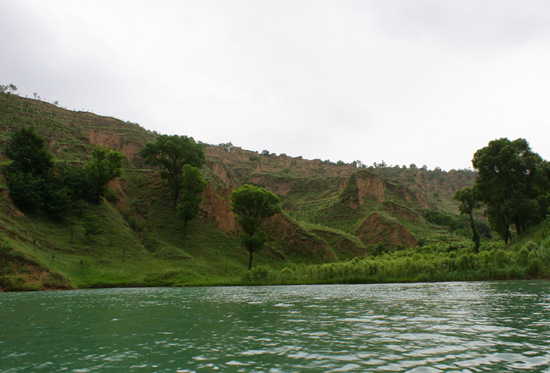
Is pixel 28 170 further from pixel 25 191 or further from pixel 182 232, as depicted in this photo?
pixel 182 232

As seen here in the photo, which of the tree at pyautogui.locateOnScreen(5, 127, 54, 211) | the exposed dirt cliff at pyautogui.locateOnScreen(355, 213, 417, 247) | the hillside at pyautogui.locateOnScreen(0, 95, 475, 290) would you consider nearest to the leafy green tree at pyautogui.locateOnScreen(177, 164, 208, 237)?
the hillside at pyautogui.locateOnScreen(0, 95, 475, 290)

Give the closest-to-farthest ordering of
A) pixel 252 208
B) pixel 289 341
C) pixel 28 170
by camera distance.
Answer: pixel 289 341
pixel 28 170
pixel 252 208

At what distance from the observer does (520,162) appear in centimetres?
5734

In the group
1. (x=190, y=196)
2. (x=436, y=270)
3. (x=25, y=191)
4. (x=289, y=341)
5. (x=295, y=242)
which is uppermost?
(x=190, y=196)

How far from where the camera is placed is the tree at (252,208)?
59.8m

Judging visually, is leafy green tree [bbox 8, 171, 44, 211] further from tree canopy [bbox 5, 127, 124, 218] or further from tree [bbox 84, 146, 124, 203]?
tree [bbox 84, 146, 124, 203]

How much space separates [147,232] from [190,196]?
411 inches

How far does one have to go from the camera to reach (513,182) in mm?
60125

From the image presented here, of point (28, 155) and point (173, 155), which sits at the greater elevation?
point (173, 155)

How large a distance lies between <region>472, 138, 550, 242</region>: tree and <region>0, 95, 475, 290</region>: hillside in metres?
32.5

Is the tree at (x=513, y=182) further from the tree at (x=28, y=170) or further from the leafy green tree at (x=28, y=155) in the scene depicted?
→ the leafy green tree at (x=28, y=155)

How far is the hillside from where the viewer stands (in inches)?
1708

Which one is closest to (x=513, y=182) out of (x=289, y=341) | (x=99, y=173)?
(x=289, y=341)

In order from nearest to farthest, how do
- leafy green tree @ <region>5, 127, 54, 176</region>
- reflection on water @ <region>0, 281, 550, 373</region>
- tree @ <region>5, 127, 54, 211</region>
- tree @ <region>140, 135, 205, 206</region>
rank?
reflection on water @ <region>0, 281, 550, 373</region>
tree @ <region>5, 127, 54, 211</region>
leafy green tree @ <region>5, 127, 54, 176</region>
tree @ <region>140, 135, 205, 206</region>
